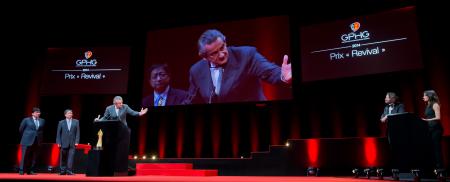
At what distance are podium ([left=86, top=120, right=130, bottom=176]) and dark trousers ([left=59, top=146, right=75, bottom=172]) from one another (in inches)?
79.8

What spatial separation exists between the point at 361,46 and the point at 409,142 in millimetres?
3553

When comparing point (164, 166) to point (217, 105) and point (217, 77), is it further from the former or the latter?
point (217, 105)

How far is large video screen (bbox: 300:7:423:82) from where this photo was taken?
694 cm

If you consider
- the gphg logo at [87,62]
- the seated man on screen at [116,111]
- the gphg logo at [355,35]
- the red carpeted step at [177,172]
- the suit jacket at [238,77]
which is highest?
the gphg logo at [355,35]

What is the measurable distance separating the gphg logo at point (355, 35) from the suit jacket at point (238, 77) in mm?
1520

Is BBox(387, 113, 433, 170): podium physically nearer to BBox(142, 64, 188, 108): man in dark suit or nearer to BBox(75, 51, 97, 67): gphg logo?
BBox(142, 64, 188, 108): man in dark suit

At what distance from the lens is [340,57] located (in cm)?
752

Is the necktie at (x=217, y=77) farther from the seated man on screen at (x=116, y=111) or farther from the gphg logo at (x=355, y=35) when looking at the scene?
the seated man on screen at (x=116, y=111)

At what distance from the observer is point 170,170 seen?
7031 mm

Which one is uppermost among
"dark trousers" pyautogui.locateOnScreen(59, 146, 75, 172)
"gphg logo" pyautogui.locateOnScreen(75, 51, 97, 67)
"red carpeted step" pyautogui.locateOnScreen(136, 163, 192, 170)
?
"gphg logo" pyautogui.locateOnScreen(75, 51, 97, 67)

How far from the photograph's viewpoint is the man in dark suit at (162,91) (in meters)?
8.37

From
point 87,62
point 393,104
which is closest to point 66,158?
point 87,62

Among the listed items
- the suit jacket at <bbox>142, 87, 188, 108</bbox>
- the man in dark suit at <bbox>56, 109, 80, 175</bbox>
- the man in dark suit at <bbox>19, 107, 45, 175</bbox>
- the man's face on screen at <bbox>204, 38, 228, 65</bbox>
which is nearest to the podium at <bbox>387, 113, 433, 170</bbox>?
the man's face on screen at <bbox>204, 38, 228, 65</bbox>

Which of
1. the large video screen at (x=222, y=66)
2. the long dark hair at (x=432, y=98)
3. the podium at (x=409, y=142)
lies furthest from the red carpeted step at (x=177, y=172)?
the long dark hair at (x=432, y=98)
